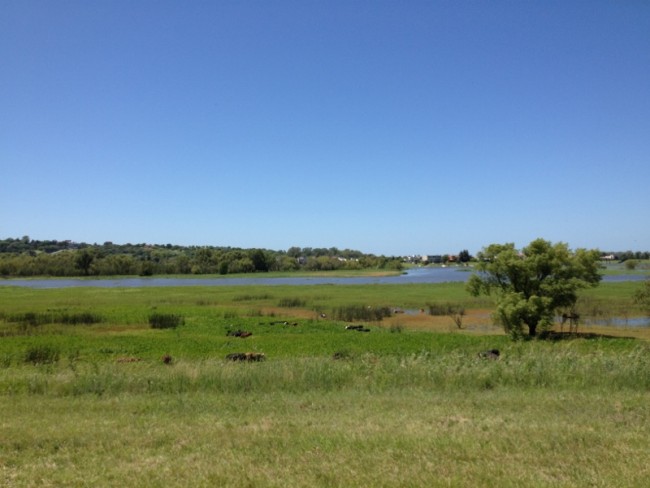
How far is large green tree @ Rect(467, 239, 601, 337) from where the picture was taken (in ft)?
113

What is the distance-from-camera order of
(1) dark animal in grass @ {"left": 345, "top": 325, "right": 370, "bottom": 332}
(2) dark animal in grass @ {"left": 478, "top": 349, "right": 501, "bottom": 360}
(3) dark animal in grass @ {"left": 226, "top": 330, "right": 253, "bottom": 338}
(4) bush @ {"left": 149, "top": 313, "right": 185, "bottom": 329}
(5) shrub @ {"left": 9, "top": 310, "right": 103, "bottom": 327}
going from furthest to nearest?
(5) shrub @ {"left": 9, "top": 310, "right": 103, "bottom": 327} → (4) bush @ {"left": 149, "top": 313, "right": 185, "bottom": 329} → (1) dark animal in grass @ {"left": 345, "top": 325, "right": 370, "bottom": 332} → (3) dark animal in grass @ {"left": 226, "top": 330, "right": 253, "bottom": 338} → (2) dark animal in grass @ {"left": 478, "top": 349, "right": 501, "bottom": 360}

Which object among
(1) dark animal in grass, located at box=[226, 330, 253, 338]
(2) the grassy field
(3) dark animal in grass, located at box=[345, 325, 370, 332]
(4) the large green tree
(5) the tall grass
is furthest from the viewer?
(3) dark animal in grass, located at box=[345, 325, 370, 332]

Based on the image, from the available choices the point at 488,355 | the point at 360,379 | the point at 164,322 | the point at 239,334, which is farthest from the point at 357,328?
the point at 360,379

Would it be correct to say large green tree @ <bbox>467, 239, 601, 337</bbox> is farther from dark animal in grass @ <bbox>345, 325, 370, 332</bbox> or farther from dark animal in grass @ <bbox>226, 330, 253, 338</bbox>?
dark animal in grass @ <bbox>226, 330, 253, 338</bbox>

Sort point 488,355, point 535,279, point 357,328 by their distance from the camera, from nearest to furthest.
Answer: point 488,355 → point 535,279 → point 357,328

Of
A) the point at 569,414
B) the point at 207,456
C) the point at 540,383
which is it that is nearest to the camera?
the point at 207,456

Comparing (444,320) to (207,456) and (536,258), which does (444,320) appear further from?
(207,456)

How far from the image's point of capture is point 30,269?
175 metres

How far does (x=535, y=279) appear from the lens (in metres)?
36.3

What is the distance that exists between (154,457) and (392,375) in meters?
7.12

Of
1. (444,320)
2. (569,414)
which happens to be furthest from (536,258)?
(569,414)

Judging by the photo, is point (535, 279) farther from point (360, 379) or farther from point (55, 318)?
point (55, 318)

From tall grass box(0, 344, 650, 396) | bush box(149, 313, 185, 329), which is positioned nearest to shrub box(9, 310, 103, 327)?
bush box(149, 313, 185, 329)

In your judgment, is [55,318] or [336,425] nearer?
[336,425]
